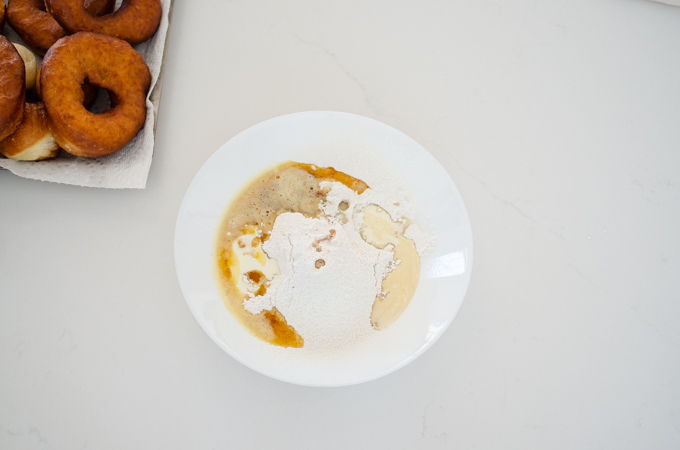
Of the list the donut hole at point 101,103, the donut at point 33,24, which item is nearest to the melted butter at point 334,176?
the donut hole at point 101,103

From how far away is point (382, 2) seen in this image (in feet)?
2.98

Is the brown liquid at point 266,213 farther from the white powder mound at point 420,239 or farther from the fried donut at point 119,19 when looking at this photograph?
the fried donut at point 119,19

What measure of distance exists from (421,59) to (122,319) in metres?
0.88

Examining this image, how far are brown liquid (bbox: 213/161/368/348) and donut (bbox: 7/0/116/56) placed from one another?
1.54ft

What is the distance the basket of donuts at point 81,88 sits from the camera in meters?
0.71

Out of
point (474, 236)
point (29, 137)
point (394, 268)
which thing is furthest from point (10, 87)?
point (474, 236)

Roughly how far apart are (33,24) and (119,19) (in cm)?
15

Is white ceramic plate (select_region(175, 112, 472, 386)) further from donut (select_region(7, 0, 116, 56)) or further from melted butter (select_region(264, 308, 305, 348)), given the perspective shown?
donut (select_region(7, 0, 116, 56))

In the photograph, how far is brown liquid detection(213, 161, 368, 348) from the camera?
0.76m

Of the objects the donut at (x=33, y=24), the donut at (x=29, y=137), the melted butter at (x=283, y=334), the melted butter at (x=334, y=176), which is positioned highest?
the donut at (x=33, y=24)

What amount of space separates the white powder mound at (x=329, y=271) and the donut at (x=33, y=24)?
0.56 m

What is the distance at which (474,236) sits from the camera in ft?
2.90

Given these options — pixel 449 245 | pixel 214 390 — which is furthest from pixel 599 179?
pixel 214 390

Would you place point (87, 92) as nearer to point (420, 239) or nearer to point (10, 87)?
point (10, 87)
